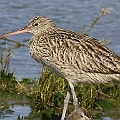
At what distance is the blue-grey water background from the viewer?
15.1m

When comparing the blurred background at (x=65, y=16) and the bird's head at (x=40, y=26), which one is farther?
the blurred background at (x=65, y=16)

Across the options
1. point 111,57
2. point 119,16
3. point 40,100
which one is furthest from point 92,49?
point 119,16

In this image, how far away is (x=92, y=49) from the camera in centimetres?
1077

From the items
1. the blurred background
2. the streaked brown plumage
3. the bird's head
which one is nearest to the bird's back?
the streaked brown plumage

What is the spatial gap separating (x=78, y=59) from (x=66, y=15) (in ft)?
18.9

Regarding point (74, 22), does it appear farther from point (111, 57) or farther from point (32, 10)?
point (111, 57)

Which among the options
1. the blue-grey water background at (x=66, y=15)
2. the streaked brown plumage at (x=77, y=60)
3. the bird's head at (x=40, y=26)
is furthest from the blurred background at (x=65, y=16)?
the streaked brown plumage at (x=77, y=60)

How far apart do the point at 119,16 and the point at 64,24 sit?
1330mm

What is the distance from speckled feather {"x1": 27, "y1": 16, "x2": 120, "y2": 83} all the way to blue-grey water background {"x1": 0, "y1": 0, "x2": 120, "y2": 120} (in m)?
3.19

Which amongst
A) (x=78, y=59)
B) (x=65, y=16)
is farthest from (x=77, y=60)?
(x=65, y=16)

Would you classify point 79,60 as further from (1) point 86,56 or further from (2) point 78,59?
(1) point 86,56

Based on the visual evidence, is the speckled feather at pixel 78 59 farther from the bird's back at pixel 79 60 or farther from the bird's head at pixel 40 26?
the bird's head at pixel 40 26

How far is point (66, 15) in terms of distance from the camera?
16391mm

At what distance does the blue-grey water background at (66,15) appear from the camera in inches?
593
